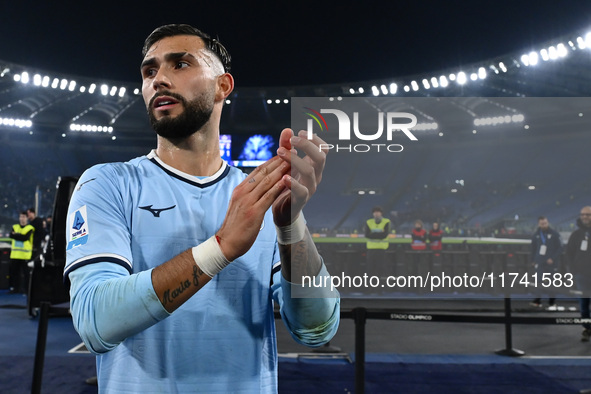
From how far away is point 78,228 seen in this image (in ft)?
3.91

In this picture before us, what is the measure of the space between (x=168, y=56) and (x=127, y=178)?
0.39 meters

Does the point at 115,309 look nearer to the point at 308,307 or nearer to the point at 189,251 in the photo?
the point at 189,251

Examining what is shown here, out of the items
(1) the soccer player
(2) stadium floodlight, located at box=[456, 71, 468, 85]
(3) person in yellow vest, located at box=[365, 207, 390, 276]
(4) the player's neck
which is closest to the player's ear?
(1) the soccer player

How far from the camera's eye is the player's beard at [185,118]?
1.35 metres

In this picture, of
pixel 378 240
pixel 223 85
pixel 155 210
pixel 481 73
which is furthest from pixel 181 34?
pixel 481 73

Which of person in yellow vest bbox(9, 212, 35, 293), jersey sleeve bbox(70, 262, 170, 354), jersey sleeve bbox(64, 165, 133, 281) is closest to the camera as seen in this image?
jersey sleeve bbox(70, 262, 170, 354)

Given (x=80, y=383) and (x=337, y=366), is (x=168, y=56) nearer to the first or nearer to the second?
(x=80, y=383)

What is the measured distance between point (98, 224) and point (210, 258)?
0.34m

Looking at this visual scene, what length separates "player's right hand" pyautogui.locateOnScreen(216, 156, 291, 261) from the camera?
1070 millimetres

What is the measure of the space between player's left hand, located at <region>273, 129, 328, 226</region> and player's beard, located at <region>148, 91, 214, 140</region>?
359 mm

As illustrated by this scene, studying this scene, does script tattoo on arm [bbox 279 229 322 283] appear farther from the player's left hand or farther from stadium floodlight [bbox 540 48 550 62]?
stadium floodlight [bbox 540 48 550 62]

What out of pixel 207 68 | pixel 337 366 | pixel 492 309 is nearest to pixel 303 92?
pixel 492 309

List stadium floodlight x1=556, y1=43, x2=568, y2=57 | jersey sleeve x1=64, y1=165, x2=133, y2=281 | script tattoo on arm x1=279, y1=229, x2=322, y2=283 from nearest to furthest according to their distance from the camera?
jersey sleeve x1=64, y1=165, x2=133, y2=281
script tattoo on arm x1=279, y1=229, x2=322, y2=283
stadium floodlight x1=556, y1=43, x2=568, y2=57

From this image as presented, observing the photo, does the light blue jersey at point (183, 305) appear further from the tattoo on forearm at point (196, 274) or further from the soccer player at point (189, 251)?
the tattoo on forearm at point (196, 274)
